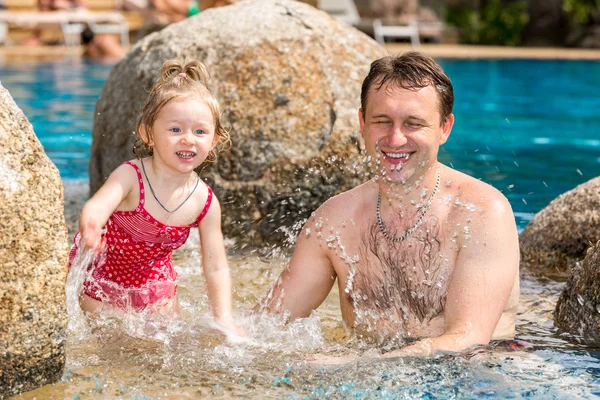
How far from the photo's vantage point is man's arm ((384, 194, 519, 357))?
3.62 m

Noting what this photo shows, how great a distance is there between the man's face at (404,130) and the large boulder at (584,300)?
1.03 meters

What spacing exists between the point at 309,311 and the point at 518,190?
4.78 meters

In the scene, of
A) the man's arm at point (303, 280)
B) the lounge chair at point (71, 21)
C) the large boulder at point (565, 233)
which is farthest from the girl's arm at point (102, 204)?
the lounge chair at point (71, 21)

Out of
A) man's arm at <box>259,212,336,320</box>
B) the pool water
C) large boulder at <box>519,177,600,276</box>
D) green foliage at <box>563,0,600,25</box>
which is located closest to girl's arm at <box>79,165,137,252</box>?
the pool water

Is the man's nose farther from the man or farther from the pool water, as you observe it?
the pool water

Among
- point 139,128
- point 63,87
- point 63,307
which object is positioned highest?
point 139,128

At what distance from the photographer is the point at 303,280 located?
4043 millimetres

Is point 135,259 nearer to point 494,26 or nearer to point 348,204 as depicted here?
point 348,204

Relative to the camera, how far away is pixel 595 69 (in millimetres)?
18422

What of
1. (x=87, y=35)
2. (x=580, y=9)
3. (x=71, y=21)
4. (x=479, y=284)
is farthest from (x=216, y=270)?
(x=580, y=9)

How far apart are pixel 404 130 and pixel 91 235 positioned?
1.35 m

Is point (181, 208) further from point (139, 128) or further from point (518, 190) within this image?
point (518, 190)

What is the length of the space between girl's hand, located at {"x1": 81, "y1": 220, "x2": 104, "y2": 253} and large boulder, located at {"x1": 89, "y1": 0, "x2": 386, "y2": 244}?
7.64 feet

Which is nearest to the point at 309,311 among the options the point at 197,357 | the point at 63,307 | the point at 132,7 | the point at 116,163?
the point at 197,357
